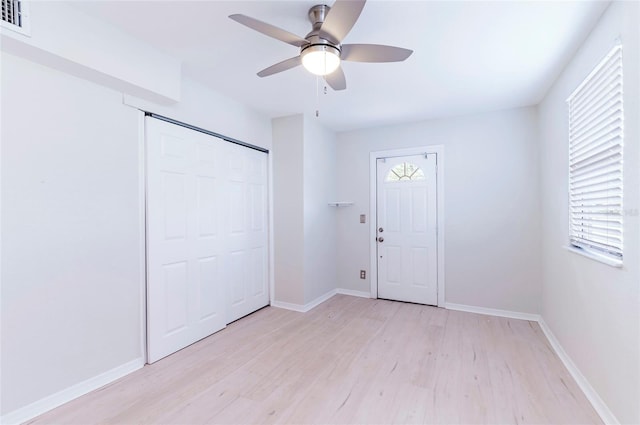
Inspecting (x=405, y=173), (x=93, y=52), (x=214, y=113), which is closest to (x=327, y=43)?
(x=93, y=52)

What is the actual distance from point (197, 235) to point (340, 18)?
88.9 inches

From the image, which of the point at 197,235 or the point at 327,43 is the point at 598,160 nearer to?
the point at 327,43

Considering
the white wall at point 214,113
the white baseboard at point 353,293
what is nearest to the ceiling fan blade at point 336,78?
the white wall at point 214,113

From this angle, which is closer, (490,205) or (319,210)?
(490,205)

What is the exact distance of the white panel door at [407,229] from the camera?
3978mm

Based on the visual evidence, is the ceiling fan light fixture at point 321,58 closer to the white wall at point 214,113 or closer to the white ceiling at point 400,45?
the white ceiling at point 400,45

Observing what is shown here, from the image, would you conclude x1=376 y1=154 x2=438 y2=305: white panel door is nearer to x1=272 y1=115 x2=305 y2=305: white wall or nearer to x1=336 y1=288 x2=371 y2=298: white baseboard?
x1=336 y1=288 x2=371 y2=298: white baseboard

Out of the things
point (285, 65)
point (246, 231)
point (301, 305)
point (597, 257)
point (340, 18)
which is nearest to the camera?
point (340, 18)

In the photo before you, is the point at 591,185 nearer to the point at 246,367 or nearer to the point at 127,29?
the point at 246,367

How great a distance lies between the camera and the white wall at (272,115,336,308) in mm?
3777

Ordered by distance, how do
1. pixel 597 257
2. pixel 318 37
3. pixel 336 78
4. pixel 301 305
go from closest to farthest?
pixel 318 37 < pixel 597 257 < pixel 336 78 < pixel 301 305

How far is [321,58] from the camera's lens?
72.3 inches

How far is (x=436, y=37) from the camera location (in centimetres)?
209

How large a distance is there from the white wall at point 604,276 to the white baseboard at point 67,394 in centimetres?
321
